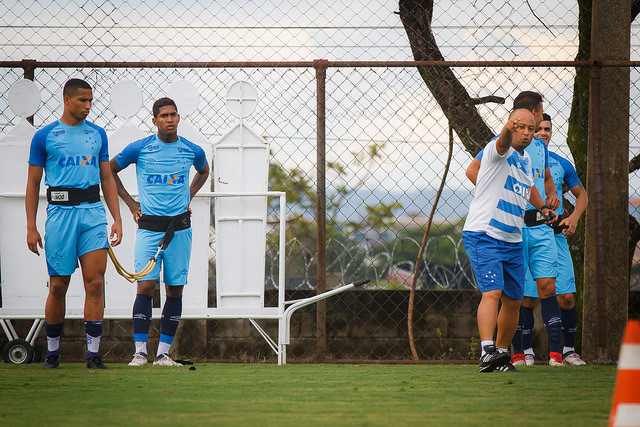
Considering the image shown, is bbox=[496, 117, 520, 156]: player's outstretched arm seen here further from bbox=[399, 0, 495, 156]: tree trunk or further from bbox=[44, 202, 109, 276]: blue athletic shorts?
bbox=[44, 202, 109, 276]: blue athletic shorts

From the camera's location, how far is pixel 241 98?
6.09 meters

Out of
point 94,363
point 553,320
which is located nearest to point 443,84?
point 553,320

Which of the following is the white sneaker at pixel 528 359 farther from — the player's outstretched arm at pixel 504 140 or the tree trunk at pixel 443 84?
the player's outstretched arm at pixel 504 140

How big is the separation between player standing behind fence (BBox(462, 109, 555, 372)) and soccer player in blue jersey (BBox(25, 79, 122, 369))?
251 centimetres

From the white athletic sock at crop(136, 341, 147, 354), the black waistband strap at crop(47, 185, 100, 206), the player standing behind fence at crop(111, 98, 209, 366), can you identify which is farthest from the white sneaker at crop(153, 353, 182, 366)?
the black waistband strap at crop(47, 185, 100, 206)

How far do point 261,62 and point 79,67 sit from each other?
150 cm

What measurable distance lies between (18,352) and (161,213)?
1552 millimetres

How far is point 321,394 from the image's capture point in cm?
386

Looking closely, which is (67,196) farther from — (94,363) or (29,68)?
(29,68)

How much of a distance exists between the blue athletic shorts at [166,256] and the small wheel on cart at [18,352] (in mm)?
1068

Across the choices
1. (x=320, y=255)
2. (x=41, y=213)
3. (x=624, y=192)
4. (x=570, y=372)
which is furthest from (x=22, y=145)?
(x=624, y=192)

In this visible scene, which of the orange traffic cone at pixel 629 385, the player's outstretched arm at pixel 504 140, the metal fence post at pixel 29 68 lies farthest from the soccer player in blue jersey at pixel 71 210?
the orange traffic cone at pixel 629 385

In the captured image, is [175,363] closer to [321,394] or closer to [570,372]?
[321,394]

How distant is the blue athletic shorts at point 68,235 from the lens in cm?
521
